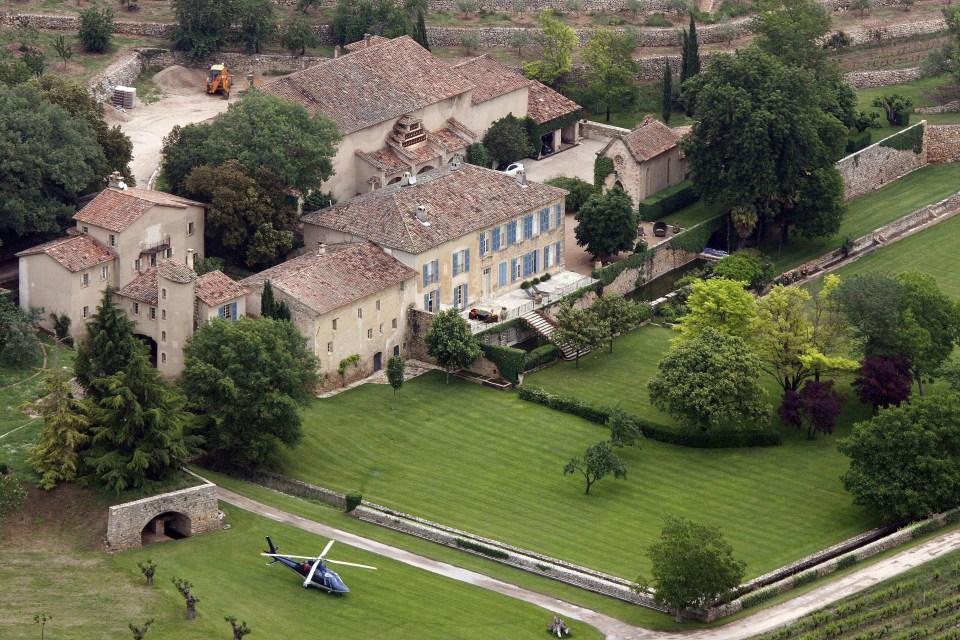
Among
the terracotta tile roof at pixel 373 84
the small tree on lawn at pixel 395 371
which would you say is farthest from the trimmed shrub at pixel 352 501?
the terracotta tile roof at pixel 373 84

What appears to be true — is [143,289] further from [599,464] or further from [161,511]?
[599,464]

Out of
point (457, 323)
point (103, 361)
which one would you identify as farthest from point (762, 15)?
point (103, 361)

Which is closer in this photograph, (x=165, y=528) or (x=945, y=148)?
(x=165, y=528)

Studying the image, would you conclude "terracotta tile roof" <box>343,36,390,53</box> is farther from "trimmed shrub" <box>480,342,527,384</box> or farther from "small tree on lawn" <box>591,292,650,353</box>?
"trimmed shrub" <box>480,342,527,384</box>

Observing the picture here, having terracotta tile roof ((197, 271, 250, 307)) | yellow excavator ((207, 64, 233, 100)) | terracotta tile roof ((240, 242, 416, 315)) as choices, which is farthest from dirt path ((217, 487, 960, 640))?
yellow excavator ((207, 64, 233, 100))

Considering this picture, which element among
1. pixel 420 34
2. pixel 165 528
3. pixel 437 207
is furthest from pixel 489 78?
pixel 165 528
